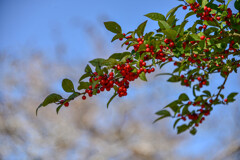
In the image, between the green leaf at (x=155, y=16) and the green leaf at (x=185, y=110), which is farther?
the green leaf at (x=185, y=110)

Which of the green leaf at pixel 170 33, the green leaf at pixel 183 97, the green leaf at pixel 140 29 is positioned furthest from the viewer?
the green leaf at pixel 183 97

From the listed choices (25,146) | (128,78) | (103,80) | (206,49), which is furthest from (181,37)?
(25,146)

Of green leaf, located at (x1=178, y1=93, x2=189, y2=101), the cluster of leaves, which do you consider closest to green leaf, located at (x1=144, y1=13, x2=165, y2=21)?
the cluster of leaves

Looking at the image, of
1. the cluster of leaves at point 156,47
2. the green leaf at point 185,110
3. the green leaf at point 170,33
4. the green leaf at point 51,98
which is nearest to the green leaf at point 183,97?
the green leaf at point 185,110

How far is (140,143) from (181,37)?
6.93m

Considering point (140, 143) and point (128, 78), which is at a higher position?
point (140, 143)

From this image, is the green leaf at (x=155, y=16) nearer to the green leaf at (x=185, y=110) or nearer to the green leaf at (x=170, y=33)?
the green leaf at (x=170, y=33)

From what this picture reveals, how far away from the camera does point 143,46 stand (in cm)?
110

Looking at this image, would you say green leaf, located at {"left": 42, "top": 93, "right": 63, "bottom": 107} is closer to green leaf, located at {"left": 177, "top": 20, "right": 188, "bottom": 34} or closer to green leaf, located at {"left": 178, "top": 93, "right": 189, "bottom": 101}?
Result: green leaf, located at {"left": 177, "top": 20, "right": 188, "bottom": 34}

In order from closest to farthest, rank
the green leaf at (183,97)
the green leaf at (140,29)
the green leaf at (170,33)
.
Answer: the green leaf at (170,33)
the green leaf at (140,29)
the green leaf at (183,97)

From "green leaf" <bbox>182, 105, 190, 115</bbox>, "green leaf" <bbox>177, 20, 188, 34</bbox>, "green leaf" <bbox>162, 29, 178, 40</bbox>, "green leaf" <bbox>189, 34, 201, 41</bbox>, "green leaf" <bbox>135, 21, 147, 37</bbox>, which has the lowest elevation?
"green leaf" <bbox>182, 105, 190, 115</bbox>

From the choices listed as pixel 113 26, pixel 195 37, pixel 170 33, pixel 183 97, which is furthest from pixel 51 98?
pixel 183 97

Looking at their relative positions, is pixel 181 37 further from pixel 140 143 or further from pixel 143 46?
pixel 140 143

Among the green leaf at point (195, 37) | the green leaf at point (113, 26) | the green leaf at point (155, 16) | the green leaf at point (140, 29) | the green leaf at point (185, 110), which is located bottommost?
the green leaf at point (185, 110)
